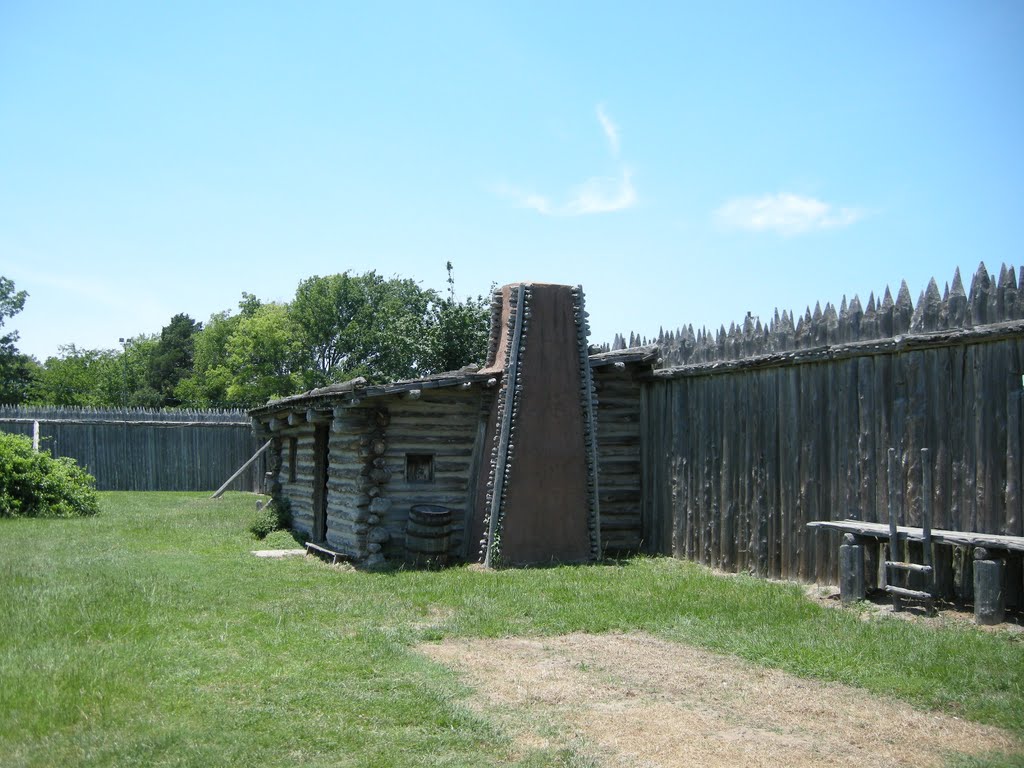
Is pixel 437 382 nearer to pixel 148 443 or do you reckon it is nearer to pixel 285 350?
pixel 148 443

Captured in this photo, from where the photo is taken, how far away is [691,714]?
6348 millimetres

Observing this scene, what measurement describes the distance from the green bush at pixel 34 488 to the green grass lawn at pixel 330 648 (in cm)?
745

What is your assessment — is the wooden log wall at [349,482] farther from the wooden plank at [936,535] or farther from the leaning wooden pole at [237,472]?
the leaning wooden pole at [237,472]

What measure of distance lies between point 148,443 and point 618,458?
62.7 feet

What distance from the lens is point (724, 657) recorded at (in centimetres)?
795

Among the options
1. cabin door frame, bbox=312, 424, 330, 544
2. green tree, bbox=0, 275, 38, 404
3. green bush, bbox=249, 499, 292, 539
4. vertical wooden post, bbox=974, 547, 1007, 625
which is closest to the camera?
vertical wooden post, bbox=974, 547, 1007, 625

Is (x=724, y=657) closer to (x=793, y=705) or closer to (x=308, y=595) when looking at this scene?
(x=793, y=705)

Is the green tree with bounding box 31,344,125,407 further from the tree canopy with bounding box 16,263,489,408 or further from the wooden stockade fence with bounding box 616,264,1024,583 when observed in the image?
the wooden stockade fence with bounding box 616,264,1024,583

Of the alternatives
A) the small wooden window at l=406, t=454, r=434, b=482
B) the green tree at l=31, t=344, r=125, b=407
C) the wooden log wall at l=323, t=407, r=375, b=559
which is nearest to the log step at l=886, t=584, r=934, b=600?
the small wooden window at l=406, t=454, r=434, b=482

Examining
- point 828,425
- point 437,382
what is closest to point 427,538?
point 437,382

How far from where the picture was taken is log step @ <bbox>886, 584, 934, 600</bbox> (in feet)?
29.3

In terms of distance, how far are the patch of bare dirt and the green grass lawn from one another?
28cm

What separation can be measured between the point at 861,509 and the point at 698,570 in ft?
10.1

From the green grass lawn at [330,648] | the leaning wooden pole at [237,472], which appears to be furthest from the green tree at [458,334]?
the green grass lawn at [330,648]
